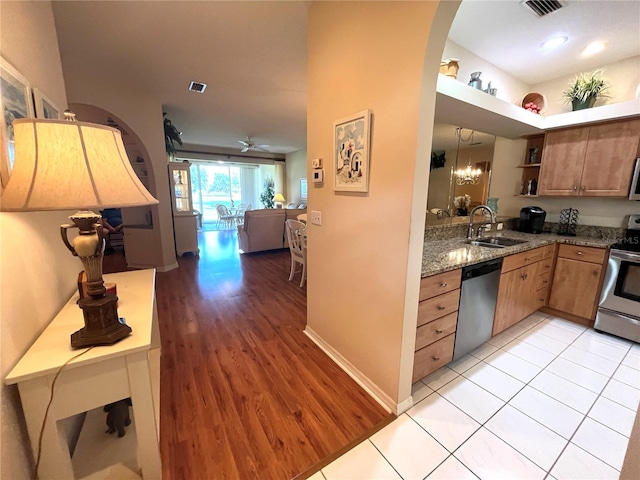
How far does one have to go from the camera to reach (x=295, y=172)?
8.84 m

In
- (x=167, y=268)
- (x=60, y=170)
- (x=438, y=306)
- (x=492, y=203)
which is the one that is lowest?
(x=167, y=268)

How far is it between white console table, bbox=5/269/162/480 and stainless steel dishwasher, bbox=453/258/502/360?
188 centimetres

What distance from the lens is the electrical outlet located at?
208cm

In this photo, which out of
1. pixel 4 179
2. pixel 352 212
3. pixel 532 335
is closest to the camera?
pixel 4 179

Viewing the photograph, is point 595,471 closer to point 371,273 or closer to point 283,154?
point 371,273

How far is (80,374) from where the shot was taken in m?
0.89

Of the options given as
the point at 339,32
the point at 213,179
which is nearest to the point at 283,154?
the point at 213,179

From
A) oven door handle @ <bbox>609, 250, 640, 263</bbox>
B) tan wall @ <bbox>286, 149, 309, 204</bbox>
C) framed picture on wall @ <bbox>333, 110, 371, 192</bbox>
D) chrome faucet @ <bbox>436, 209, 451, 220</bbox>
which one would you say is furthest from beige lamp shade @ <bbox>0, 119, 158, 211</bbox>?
tan wall @ <bbox>286, 149, 309, 204</bbox>

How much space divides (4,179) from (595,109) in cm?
424

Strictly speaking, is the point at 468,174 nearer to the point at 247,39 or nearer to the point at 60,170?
the point at 247,39

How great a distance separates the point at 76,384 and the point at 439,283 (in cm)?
180

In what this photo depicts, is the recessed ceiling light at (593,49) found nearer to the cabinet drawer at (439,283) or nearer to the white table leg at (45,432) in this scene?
the cabinet drawer at (439,283)

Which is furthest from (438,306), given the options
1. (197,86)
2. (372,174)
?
(197,86)

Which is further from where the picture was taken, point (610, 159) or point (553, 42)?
point (610, 159)
